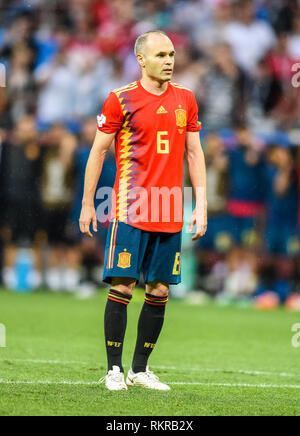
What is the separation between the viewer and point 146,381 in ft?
20.0

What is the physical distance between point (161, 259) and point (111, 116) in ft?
3.36

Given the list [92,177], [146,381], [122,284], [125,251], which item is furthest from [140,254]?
[146,381]

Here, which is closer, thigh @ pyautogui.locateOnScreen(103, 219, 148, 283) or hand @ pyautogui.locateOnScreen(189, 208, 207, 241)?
thigh @ pyautogui.locateOnScreen(103, 219, 148, 283)

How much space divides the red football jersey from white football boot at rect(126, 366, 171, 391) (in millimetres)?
1001

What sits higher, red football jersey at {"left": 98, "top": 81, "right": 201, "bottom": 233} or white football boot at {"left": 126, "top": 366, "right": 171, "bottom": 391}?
red football jersey at {"left": 98, "top": 81, "right": 201, "bottom": 233}

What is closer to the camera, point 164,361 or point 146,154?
point 146,154

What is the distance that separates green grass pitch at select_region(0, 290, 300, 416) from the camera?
17.2 feet

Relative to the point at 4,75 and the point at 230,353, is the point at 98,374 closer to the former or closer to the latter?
the point at 230,353

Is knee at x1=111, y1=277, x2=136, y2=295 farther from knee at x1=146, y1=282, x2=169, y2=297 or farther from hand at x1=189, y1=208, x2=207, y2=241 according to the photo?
hand at x1=189, y1=208, x2=207, y2=241

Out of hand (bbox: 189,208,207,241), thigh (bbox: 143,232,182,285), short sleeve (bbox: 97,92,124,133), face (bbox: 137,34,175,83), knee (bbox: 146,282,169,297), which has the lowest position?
knee (bbox: 146,282,169,297)

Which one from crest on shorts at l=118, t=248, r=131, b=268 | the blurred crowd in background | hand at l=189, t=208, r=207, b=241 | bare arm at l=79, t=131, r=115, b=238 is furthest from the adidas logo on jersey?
the blurred crowd in background

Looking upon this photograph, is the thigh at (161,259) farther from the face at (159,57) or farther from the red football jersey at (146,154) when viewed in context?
the face at (159,57)

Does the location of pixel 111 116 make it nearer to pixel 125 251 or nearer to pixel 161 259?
pixel 125 251

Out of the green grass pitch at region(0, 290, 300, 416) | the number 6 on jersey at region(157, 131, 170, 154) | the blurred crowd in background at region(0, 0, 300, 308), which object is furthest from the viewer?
the blurred crowd in background at region(0, 0, 300, 308)
